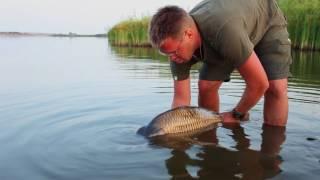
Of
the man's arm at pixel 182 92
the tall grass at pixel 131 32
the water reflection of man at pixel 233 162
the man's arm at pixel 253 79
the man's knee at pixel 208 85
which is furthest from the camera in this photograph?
the tall grass at pixel 131 32

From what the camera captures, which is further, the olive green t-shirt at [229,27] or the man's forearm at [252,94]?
the man's forearm at [252,94]

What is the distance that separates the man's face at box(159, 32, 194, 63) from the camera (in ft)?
13.6

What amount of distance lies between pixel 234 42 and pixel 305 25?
706 inches

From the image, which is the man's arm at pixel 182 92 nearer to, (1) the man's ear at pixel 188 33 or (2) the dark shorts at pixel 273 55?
(2) the dark shorts at pixel 273 55

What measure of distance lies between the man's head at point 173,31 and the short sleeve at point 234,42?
0.83ft

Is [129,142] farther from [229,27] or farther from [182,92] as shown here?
[229,27]

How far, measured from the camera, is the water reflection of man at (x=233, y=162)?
13.0ft

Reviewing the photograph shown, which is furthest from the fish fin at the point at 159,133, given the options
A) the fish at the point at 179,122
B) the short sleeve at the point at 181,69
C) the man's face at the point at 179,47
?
the man's face at the point at 179,47

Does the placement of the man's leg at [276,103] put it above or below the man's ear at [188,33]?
below

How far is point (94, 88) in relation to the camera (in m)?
9.73

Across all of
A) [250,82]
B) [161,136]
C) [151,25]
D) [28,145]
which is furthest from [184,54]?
[28,145]

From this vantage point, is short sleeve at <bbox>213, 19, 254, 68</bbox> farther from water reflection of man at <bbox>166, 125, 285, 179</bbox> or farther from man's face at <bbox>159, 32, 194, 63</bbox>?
water reflection of man at <bbox>166, 125, 285, 179</bbox>

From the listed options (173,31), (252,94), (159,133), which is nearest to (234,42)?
(173,31)

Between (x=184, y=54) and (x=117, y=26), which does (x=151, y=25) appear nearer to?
(x=184, y=54)
